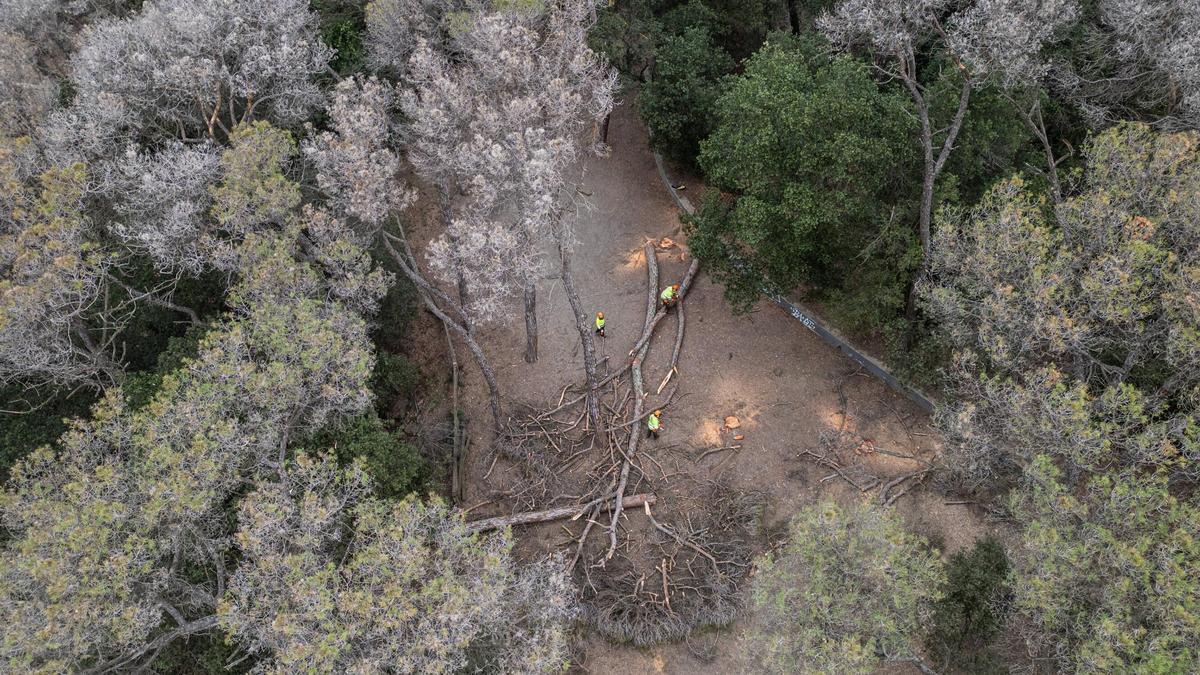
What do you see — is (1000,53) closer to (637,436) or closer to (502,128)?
(502,128)

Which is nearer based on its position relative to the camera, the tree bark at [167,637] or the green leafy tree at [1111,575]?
the green leafy tree at [1111,575]

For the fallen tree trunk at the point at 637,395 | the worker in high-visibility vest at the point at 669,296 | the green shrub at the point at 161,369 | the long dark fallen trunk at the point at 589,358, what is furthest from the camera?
the worker in high-visibility vest at the point at 669,296

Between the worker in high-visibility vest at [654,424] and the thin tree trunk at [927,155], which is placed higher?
the thin tree trunk at [927,155]

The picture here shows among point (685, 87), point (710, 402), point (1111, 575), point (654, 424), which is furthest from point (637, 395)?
point (1111, 575)

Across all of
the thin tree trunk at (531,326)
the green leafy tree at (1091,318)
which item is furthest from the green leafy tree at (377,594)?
the green leafy tree at (1091,318)

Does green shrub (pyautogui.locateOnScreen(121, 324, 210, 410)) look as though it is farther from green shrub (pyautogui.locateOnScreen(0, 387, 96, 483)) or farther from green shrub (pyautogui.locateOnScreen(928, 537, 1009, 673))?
green shrub (pyautogui.locateOnScreen(928, 537, 1009, 673))

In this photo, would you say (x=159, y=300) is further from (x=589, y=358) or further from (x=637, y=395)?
(x=637, y=395)

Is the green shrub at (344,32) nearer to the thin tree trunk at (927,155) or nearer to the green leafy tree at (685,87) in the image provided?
the green leafy tree at (685,87)

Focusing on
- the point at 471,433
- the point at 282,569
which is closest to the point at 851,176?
the point at 471,433
